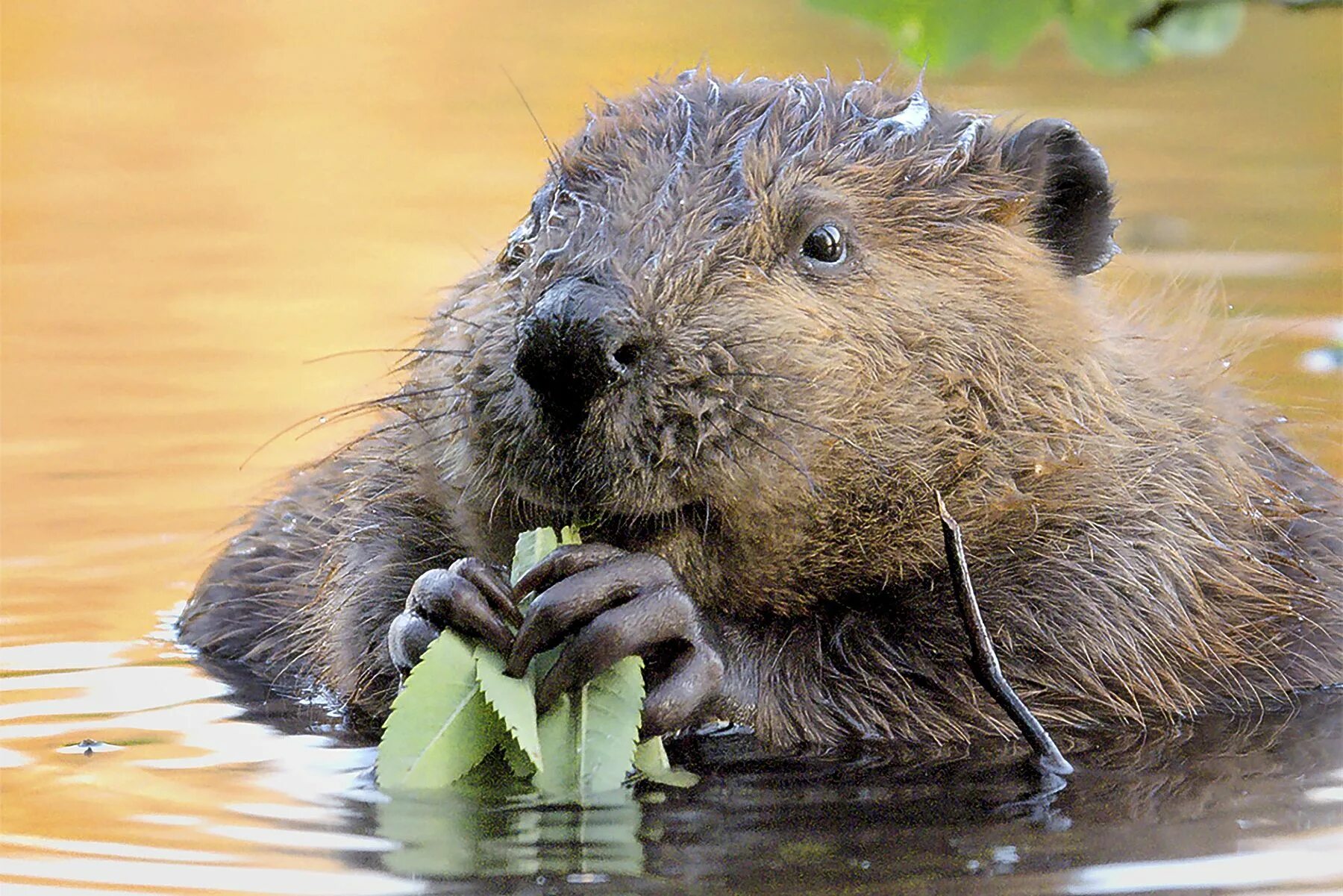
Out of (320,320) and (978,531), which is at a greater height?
(320,320)

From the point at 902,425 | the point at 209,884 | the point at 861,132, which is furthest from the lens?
the point at 861,132

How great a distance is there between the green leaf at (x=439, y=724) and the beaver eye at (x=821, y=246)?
87 cm

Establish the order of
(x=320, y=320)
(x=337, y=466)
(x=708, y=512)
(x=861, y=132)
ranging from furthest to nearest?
(x=320, y=320) → (x=337, y=466) → (x=861, y=132) → (x=708, y=512)

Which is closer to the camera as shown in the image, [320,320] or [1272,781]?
[1272,781]

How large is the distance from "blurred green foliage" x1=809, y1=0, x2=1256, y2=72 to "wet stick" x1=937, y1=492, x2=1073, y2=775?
28.7 inches

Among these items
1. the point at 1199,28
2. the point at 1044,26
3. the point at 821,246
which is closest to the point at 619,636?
the point at 821,246

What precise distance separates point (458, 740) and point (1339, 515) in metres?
1.99

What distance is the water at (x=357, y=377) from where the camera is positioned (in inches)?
141

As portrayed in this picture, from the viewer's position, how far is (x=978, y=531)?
4199mm

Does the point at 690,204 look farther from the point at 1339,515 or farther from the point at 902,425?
the point at 1339,515

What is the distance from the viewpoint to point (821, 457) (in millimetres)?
3914

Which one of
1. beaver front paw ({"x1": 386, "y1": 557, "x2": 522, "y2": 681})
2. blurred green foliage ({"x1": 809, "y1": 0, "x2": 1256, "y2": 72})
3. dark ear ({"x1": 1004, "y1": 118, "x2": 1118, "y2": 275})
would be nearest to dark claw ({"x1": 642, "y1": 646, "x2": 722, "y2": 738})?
beaver front paw ({"x1": 386, "y1": 557, "x2": 522, "y2": 681})

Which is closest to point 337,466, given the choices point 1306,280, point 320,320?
point 320,320

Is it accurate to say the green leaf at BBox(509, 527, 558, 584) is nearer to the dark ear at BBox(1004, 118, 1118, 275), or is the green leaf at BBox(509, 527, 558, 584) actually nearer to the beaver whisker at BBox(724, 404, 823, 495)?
the beaver whisker at BBox(724, 404, 823, 495)
